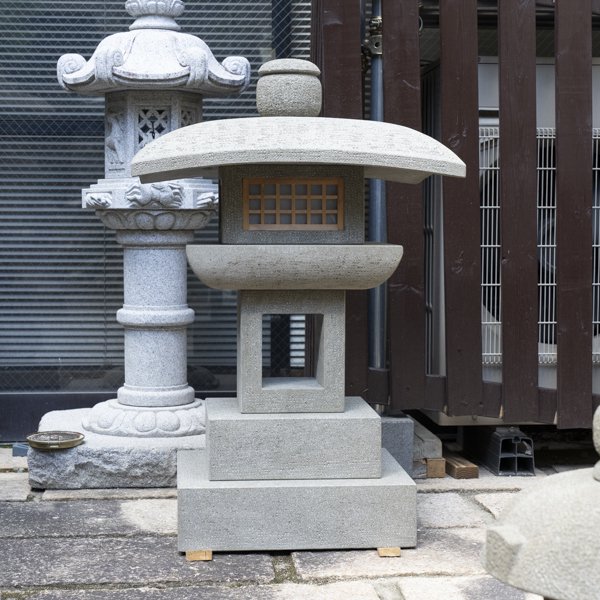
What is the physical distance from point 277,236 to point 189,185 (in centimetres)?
136

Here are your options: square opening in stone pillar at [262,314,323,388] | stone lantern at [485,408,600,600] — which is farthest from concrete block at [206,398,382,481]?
stone lantern at [485,408,600,600]

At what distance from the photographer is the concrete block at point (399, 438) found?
600cm

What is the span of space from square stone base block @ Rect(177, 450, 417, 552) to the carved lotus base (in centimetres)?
112

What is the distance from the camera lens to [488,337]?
637 cm

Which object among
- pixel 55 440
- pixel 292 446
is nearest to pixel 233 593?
pixel 292 446

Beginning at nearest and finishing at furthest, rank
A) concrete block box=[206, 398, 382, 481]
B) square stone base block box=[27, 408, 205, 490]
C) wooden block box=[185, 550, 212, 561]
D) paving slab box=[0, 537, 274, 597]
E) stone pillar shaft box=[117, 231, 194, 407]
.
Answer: paving slab box=[0, 537, 274, 597]
wooden block box=[185, 550, 212, 561]
concrete block box=[206, 398, 382, 481]
square stone base block box=[27, 408, 205, 490]
stone pillar shaft box=[117, 231, 194, 407]

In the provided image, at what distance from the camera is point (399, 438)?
602cm

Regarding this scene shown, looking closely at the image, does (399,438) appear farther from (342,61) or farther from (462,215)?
(342,61)

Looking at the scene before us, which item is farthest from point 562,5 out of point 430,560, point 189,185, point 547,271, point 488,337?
point 430,560

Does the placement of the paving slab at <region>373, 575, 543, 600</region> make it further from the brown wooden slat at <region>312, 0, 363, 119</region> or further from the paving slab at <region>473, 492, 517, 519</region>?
the brown wooden slat at <region>312, 0, 363, 119</region>

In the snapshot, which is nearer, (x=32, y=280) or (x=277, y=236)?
(x=277, y=236)

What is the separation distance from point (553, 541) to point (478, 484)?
3.76 m

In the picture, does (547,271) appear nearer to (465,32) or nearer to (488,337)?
(488,337)

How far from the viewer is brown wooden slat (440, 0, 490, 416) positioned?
599cm
